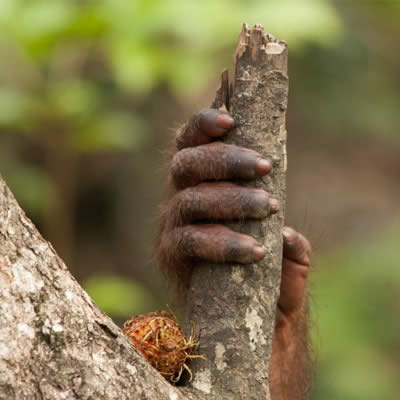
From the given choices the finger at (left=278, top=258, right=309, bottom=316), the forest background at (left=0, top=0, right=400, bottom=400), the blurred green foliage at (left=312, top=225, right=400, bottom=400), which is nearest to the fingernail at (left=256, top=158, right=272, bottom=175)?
the finger at (left=278, top=258, right=309, bottom=316)

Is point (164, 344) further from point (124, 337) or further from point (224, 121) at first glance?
point (224, 121)

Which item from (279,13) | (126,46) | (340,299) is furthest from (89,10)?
(340,299)

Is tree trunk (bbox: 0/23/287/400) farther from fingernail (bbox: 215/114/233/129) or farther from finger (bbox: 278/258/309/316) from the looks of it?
finger (bbox: 278/258/309/316)

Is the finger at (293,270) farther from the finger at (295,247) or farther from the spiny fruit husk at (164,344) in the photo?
the spiny fruit husk at (164,344)

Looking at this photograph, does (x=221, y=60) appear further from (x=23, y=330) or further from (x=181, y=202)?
(x=23, y=330)

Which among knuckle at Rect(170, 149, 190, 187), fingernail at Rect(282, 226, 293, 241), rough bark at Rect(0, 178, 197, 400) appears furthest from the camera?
fingernail at Rect(282, 226, 293, 241)

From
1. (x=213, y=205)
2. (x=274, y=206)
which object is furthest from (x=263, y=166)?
(x=213, y=205)

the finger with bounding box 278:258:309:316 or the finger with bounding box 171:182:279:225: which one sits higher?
the finger with bounding box 171:182:279:225
